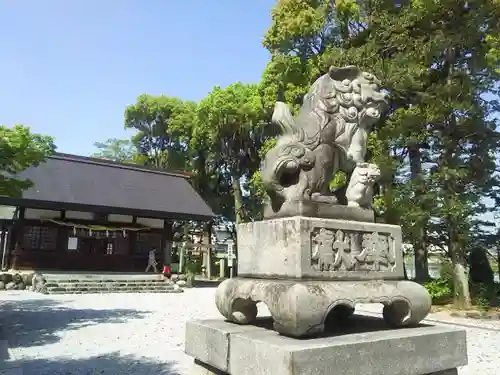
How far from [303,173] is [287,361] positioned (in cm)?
173

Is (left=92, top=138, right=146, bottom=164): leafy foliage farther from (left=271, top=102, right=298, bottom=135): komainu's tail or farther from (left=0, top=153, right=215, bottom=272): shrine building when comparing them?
(left=271, top=102, right=298, bottom=135): komainu's tail

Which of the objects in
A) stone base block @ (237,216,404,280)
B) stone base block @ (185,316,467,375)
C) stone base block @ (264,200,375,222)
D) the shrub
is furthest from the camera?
the shrub

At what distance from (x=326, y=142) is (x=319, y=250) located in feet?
3.71

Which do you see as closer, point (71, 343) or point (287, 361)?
point (287, 361)

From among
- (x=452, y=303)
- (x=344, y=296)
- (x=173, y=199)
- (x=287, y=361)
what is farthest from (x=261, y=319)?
(x=173, y=199)

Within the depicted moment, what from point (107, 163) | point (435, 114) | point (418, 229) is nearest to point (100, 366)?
point (418, 229)

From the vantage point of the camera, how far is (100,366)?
6.09 m

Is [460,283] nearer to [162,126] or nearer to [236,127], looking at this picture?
[236,127]

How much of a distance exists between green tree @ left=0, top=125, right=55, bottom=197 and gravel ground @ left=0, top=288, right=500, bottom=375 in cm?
296

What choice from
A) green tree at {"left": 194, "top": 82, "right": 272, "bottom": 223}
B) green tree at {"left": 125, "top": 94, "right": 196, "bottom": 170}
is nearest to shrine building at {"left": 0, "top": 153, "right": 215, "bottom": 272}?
green tree at {"left": 194, "top": 82, "right": 272, "bottom": 223}

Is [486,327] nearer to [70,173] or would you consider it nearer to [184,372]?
[184,372]

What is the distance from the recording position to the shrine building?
758 inches

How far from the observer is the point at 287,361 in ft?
8.82

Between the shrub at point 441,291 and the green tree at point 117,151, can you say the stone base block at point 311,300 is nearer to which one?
the shrub at point 441,291
